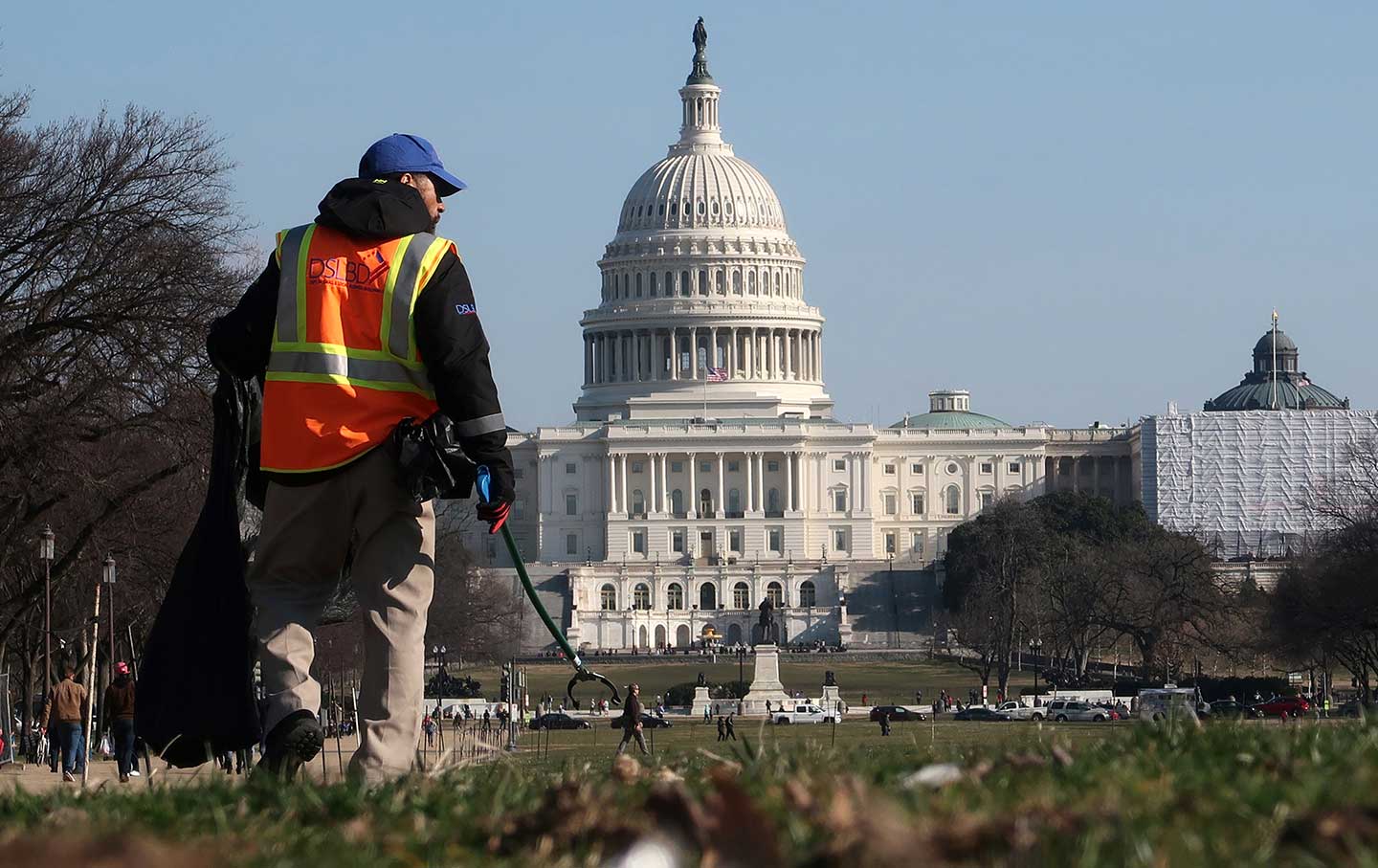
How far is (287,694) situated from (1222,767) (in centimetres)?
390

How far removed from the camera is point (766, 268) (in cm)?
18150

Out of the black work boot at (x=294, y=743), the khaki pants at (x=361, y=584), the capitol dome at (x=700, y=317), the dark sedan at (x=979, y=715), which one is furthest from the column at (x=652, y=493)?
the black work boot at (x=294, y=743)

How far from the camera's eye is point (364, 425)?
9.78m

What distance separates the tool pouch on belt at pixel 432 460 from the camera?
9.60m

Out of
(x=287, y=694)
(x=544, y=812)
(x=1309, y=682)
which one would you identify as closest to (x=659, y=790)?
(x=544, y=812)

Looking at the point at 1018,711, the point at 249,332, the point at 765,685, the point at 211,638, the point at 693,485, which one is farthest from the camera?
the point at 693,485

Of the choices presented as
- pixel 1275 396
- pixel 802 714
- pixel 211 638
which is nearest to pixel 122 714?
pixel 211 638

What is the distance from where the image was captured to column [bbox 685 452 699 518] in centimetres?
17000

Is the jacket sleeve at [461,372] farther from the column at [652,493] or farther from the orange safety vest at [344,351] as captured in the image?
the column at [652,493]

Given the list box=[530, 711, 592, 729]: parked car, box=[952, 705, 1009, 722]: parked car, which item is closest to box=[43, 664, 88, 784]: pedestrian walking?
box=[530, 711, 592, 729]: parked car

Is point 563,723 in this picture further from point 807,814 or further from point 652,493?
point 652,493

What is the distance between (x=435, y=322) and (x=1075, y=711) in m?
59.5

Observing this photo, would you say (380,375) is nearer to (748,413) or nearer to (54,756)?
(54,756)

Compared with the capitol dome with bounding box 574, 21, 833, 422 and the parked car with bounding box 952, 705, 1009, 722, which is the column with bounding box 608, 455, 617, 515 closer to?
the capitol dome with bounding box 574, 21, 833, 422
